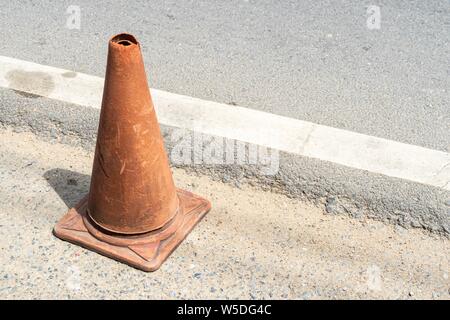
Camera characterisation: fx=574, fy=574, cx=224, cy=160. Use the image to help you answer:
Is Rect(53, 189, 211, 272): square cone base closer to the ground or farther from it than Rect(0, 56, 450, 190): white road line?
closer to the ground

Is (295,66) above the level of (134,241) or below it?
above

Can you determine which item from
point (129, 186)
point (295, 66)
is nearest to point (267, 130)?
point (295, 66)

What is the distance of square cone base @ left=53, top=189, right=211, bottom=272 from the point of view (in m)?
2.95

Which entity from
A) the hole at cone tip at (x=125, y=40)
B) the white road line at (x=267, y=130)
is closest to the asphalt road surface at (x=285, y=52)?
the white road line at (x=267, y=130)

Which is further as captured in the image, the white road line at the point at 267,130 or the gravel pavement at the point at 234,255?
the white road line at the point at 267,130

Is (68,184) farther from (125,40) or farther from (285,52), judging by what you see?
(285,52)

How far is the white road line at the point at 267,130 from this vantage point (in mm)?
3537

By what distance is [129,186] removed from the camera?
2.96 m

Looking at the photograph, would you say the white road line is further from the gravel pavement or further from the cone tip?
the cone tip

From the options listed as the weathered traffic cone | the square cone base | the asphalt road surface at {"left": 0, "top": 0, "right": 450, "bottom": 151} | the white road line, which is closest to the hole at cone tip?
the weathered traffic cone

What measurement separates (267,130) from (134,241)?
4.10ft

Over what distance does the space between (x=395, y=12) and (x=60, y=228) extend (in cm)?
391

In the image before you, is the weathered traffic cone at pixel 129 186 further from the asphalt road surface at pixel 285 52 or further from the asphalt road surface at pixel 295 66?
the asphalt road surface at pixel 285 52

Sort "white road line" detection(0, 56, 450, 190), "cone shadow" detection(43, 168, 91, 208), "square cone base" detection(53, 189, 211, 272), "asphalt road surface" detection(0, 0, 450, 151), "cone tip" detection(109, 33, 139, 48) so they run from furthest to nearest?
1. "asphalt road surface" detection(0, 0, 450, 151)
2. "white road line" detection(0, 56, 450, 190)
3. "cone shadow" detection(43, 168, 91, 208)
4. "square cone base" detection(53, 189, 211, 272)
5. "cone tip" detection(109, 33, 139, 48)
